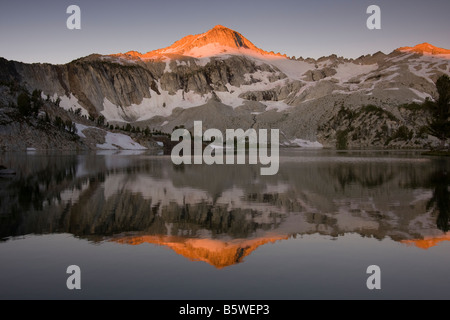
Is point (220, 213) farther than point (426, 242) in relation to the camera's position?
Yes

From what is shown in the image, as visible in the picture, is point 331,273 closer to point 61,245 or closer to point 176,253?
point 176,253

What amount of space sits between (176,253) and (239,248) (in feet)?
7.63

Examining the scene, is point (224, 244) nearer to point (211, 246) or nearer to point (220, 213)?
point (211, 246)

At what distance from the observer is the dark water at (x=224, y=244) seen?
11547 mm

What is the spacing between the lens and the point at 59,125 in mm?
170875

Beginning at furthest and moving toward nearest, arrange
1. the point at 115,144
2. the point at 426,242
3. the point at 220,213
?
1. the point at 115,144
2. the point at 220,213
3. the point at 426,242

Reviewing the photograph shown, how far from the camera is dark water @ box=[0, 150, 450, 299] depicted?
1155 cm

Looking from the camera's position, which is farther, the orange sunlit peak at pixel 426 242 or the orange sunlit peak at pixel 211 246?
the orange sunlit peak at pixel 426 242

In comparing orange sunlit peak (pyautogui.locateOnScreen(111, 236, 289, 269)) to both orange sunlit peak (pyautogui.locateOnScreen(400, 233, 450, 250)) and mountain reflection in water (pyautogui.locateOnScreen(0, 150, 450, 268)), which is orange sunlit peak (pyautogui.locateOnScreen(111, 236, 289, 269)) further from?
orange sunlit peak (pyautogui.locateOnScreen(400, 233, 450, 250))

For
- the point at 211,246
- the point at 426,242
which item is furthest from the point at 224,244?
the point at 426,242

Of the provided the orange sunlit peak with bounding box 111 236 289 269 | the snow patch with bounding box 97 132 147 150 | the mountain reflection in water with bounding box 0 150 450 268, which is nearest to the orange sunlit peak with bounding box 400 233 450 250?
the mountain reflection in water with bounding box 0 150 450 268

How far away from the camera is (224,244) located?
53.3 ft

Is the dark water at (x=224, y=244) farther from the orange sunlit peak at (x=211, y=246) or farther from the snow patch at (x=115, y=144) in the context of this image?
the snow patch at (x=115, y=144)

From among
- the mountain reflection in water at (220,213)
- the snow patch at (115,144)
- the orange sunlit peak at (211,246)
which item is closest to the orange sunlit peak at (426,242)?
the mountain reflection in water at (220,213)
